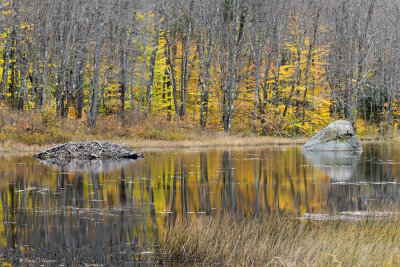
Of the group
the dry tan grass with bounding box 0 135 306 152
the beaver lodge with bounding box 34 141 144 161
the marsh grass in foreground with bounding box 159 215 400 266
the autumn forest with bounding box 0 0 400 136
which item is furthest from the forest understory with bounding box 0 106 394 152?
the marsh grass in foreground with bounding box 159 215 400 266

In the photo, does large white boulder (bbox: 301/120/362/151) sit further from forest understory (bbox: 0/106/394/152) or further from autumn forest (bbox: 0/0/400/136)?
autumn forest (bbox: 0/0/400/136)

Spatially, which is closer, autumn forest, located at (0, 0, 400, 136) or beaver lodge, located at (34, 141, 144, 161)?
beaver lodge, located at (34, 141, 144, 161)

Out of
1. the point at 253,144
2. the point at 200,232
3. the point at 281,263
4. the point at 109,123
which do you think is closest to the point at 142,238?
the point at 200,232

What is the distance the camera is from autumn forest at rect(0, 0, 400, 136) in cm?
4112

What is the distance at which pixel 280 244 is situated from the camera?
8.16 metres

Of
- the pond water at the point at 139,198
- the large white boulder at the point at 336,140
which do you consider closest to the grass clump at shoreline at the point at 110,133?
the large white boulder at the point at 336,140

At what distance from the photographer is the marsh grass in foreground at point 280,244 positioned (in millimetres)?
7125

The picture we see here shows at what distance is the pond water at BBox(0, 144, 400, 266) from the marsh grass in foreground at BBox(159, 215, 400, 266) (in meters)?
0.60

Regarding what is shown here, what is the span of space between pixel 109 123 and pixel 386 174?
2104cm

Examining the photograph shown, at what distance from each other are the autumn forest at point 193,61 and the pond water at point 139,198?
17.9 metres

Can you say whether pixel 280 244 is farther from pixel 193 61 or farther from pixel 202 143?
pixel 193 61

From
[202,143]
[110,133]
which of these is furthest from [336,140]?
[110,133]

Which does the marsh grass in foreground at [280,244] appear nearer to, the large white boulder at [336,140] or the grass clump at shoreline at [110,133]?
the grass clump at shoreline at [110,133]

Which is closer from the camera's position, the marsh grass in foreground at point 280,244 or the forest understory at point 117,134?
the marsh grass in foreground at point 280,244
